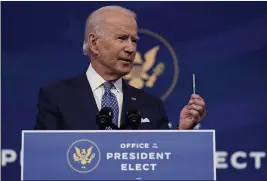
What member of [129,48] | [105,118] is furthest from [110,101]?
[105,118]

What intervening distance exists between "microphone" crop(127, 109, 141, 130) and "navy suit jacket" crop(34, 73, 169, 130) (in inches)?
3.4

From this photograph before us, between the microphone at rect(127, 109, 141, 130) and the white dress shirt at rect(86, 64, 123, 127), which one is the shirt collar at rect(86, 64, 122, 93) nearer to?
the white dress shirt at rect(86, 64, 123, 127)

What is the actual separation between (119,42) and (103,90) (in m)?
0.17

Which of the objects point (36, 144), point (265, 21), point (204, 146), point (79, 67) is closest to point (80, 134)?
point (36, 144)

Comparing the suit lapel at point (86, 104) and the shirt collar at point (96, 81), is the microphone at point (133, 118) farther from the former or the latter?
the shirt collar at point (96, 81)

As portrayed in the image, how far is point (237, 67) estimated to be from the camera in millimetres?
3836

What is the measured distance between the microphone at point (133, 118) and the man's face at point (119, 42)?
23cm

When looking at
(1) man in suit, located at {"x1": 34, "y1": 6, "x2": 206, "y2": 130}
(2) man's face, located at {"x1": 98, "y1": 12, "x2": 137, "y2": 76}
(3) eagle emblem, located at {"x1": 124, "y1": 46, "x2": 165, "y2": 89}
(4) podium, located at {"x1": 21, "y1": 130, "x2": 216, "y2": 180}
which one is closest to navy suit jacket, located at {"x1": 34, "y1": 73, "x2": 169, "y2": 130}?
(1) man in suit, located at {"x1": 34, "y1": 6, "x2": 206, "y2": 130}

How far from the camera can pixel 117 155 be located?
1909 millimetres

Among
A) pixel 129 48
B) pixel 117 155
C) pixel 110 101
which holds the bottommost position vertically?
pixel 117 155

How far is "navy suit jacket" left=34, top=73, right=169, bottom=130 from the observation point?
233cm

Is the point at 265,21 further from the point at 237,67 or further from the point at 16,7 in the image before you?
the point at 16,7

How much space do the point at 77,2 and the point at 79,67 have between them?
338mm

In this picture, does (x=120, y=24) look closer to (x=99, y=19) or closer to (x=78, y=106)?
(x=99, y=19)
